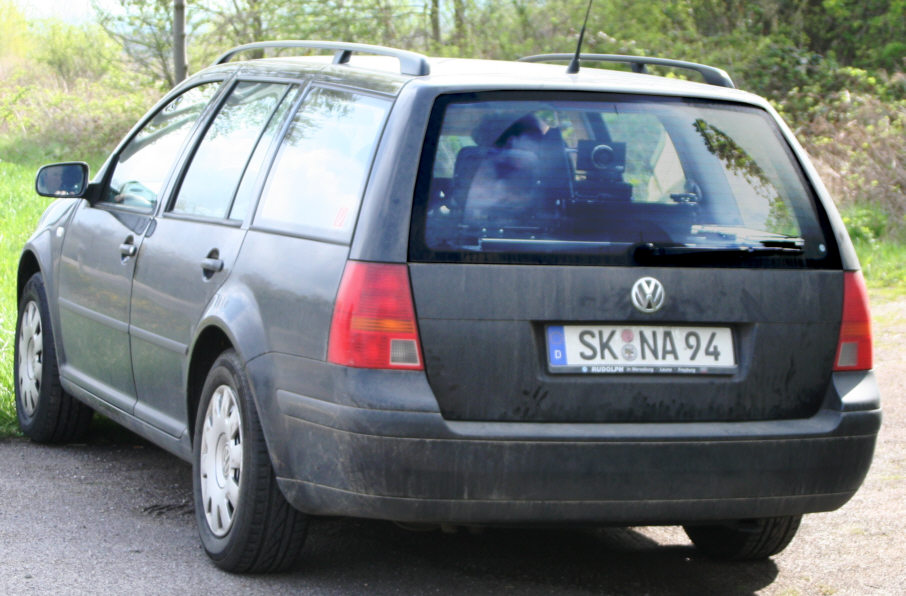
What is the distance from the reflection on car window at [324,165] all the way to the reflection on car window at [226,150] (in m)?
0.31

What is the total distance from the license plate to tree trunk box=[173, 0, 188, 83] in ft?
43.8

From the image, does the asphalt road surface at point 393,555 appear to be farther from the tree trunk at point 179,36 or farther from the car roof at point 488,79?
the tree trunk at point 179,36

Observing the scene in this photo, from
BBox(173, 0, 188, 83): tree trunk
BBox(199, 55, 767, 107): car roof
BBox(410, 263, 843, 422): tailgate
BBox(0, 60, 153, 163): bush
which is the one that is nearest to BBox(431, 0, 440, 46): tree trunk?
BBox(0, 60, 153, 163): bush

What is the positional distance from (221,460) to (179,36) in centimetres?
1343

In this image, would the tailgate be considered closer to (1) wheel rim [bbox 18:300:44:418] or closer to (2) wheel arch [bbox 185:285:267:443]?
(2) wheel arch [bbox 185:285:267:443]

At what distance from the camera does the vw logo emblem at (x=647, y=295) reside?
151 inches

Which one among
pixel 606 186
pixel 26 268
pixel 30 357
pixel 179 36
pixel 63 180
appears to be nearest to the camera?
pixel 606 186

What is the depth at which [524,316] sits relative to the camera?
12.4 ft

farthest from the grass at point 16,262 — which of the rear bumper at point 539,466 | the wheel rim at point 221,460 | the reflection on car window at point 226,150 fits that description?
the rear bumper at point 539,466

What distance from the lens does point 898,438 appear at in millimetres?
6805

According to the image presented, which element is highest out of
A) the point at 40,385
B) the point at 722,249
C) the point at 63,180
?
the point at 722,249

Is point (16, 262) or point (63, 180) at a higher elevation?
point (63, 180)

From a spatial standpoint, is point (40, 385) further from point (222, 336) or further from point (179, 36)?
point (179, 36)

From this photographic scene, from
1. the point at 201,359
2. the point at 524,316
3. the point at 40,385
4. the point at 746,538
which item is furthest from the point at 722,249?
the point at 40,385
